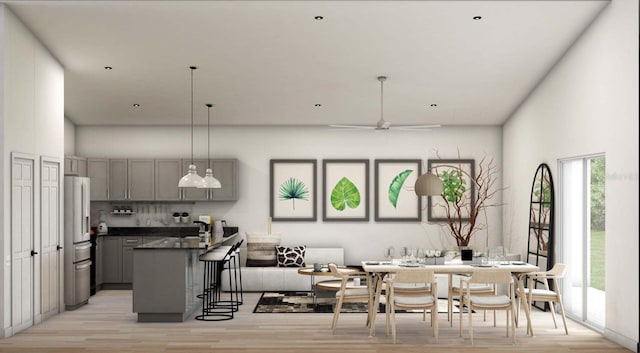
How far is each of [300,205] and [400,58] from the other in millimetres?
3848

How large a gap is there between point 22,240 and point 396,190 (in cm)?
612

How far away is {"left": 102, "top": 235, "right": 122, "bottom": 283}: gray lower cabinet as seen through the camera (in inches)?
427

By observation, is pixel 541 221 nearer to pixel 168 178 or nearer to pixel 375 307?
pixel 375 307

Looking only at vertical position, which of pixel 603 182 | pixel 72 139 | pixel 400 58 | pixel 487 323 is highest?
pixel 400 58

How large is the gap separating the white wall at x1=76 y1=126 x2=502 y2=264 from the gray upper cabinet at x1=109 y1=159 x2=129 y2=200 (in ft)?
1.10

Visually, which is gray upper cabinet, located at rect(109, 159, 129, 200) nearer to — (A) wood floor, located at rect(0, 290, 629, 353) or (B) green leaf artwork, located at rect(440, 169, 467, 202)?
(A) wood floor, located at rect(0, 290, 629, 353)

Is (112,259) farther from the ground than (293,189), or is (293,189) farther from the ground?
(293,189)

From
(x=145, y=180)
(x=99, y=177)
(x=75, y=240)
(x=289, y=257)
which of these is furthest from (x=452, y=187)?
(x=75, y=240)

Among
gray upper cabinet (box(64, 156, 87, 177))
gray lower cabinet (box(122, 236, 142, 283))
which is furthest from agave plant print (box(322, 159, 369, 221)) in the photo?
gray upper cabinet (box(64, 156, 87, 177))

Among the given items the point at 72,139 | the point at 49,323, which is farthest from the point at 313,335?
the point at 72,139

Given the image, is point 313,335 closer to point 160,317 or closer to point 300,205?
point 160,317

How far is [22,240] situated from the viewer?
7.50 meters

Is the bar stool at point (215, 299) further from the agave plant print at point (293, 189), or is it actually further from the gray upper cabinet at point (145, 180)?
the agave plant print at point (293, 189)

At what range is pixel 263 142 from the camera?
38.1ft
